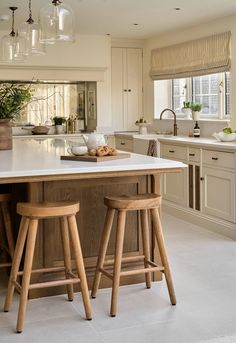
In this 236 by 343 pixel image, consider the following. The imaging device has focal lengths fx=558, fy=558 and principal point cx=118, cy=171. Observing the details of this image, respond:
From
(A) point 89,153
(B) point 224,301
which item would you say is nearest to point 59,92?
(A) point 89,153

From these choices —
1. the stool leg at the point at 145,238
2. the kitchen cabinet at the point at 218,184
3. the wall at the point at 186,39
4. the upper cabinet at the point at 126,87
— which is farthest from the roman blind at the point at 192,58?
the stool leg at the point at 145,238

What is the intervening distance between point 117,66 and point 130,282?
193 inches

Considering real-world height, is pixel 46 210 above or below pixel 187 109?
below

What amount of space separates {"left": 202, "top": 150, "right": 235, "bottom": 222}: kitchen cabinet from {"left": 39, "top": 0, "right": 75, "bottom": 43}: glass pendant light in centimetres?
222

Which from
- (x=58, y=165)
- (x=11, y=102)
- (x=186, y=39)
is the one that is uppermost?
(x=186, y=39)

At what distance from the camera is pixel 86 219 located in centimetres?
395

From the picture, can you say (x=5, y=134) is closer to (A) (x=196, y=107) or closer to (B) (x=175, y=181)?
(B) (x=175, y=181)

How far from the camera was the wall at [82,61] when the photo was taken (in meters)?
7.64

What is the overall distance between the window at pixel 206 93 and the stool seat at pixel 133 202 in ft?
11.2

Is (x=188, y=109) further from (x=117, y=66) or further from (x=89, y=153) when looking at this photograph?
(x=89, y=153)

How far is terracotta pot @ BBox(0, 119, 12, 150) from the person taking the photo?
4.76 m

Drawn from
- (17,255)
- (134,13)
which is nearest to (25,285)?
(17,255)

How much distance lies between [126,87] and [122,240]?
527 centimetres

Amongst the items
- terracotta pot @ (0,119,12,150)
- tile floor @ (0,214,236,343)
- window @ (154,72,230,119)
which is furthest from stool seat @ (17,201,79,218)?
window @ (154,72,230,119)
